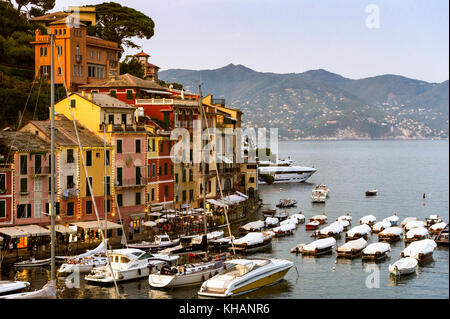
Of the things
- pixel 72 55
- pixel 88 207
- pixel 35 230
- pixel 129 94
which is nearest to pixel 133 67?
pixel 72 55

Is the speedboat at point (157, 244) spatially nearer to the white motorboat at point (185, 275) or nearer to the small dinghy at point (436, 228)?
the white motorboat at point (185, 275)

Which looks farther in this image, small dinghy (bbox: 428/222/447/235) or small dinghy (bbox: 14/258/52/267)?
small dinghy (bbox: 428/222/447/235)

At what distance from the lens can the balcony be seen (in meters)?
64.0

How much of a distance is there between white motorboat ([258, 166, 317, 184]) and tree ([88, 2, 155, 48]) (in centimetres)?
6345

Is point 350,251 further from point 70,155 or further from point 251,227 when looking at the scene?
point 70,155

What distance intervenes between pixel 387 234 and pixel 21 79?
160 feet

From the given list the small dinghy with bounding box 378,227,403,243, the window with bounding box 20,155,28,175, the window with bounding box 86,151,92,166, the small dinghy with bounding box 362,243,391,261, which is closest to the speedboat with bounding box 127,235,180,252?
the window with bounding box 86,151,92,166

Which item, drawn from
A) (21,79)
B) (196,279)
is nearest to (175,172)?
(21,79)

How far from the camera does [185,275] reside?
44.3m

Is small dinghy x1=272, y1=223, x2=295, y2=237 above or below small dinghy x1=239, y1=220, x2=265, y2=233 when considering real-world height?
below

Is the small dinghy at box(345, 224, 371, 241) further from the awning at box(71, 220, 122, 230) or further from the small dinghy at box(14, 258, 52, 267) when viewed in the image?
the small dinghy at box(14, 258, 52, 267)

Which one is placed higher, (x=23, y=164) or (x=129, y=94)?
(x=129, y=94)

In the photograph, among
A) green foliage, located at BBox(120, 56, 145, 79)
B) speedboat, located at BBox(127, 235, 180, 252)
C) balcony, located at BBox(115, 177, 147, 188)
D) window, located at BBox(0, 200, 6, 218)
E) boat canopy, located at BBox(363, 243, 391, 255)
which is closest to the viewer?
window, located at BBox(0, 200, 6, 218)

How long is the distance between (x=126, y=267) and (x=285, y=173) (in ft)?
403
